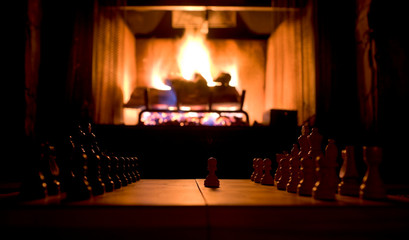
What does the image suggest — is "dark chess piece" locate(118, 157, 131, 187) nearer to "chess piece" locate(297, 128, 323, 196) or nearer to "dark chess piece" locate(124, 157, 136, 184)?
"dark chess piece" locate(124, 157, 136, 184)

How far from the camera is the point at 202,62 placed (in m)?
5.05

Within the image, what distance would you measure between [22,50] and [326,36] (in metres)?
3.02

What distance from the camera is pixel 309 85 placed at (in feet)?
12.3

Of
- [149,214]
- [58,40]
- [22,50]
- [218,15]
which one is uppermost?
[218,15]

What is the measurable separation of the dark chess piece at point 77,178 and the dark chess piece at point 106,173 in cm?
19

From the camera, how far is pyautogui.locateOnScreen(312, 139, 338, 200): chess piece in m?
0.89

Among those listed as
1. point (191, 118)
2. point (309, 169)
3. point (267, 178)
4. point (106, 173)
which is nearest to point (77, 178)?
point (106, 173)

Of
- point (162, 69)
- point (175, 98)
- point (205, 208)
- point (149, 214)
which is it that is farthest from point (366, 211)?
point (162, 69)

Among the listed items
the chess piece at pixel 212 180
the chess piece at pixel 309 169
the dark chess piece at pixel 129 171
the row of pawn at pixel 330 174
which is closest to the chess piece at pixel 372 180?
the row of pawn at pixel 330 174

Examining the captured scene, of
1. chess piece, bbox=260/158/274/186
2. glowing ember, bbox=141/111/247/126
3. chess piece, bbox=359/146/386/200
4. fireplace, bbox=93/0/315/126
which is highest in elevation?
fireplace, bbox=93/0/315/126

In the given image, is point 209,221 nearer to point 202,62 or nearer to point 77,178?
point 77,178

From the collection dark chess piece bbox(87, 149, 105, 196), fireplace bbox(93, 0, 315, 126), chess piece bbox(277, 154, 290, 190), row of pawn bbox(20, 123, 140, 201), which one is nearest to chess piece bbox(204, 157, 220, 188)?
chess piece bbox(277, 154, 290, 190)

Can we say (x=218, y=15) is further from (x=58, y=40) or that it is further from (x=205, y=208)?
(x=205, y=208)

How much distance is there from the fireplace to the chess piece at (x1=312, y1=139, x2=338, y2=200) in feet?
8.44
